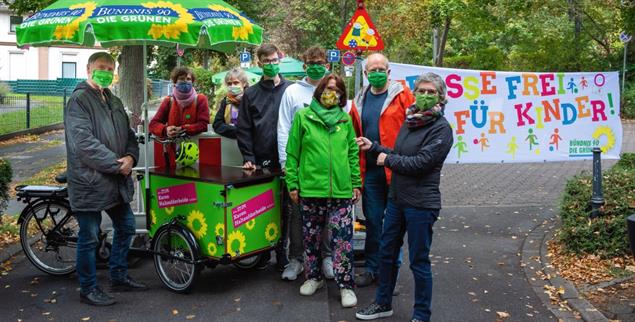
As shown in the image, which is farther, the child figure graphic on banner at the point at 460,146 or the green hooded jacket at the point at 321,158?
the child figure graphic on banner at the point at 460,146

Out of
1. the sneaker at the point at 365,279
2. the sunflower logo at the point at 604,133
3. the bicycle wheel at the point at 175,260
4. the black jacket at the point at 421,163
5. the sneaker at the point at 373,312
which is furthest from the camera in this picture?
the sunflower logo at the point at 604,133

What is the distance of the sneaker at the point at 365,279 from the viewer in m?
6.13

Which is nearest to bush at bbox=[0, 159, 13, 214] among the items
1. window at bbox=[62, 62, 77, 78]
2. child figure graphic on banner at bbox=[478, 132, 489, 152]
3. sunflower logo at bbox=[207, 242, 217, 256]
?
sunflower logo at bbox=[207, 242, 217, 256]

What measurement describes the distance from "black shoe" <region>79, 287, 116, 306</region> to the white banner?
415 cm

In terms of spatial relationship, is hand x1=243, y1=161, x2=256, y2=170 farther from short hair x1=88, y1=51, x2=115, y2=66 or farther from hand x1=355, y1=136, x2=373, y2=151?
short hair x1=88, y1=51, x2=115, y2=66

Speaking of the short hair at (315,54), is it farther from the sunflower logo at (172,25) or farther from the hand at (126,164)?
the hand at (126,164)

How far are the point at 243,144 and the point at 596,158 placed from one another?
12.2 feet

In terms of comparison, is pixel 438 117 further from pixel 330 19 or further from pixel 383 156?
pixel 330 19

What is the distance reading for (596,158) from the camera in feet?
23.9

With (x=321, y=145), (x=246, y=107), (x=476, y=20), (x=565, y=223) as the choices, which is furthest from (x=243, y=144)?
(x=476, y=20)

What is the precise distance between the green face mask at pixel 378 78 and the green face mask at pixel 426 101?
885 mm

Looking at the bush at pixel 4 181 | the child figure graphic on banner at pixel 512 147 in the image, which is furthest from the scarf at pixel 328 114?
the bush at pixel 4 181

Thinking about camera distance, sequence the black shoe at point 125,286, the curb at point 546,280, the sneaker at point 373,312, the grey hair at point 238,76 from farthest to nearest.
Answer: the grey hair at point 238,76
the black shoe at point 125,286
the curb at point 546,280
the sneaker at point 373,312

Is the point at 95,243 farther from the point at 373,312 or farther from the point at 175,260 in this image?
the point at 373,312
